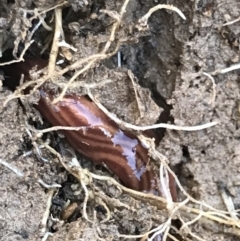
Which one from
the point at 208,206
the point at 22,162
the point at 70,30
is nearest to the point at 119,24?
the point at 70,30

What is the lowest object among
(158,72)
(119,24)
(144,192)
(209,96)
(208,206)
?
(208,206)

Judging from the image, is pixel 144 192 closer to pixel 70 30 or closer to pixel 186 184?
pixel 186 184

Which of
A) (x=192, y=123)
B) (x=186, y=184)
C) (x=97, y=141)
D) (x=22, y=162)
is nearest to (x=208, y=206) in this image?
(x=186, y=184)

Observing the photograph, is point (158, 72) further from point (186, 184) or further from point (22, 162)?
point (22, 162)

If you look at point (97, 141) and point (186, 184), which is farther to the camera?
point (186, 184)

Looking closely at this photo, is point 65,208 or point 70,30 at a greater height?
point 70,30

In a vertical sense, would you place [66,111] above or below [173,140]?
above
